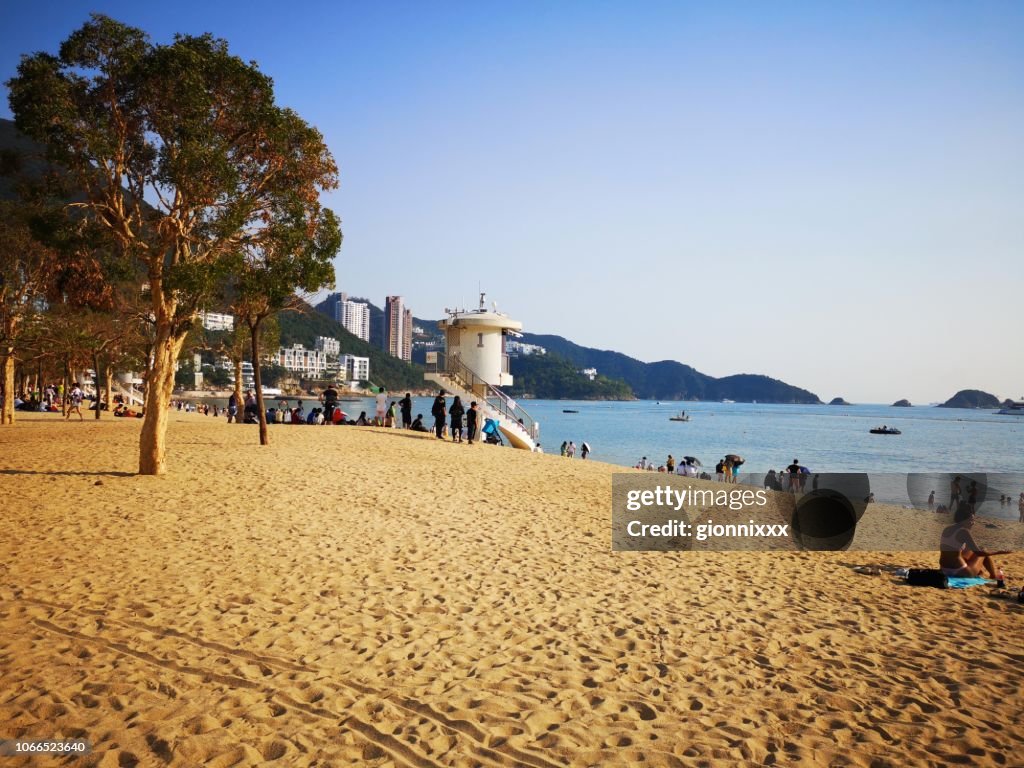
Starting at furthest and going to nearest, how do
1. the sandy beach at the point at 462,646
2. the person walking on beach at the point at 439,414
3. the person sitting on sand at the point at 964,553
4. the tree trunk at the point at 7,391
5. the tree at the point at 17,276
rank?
the tree trunk at the point at 7,391
the person walking on beach at the point at 439,414
the tree at the point at 17,276
the person sitting on sand at the point at 964,553
the sandy beach at the point at 462,646

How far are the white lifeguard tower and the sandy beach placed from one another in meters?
17.9

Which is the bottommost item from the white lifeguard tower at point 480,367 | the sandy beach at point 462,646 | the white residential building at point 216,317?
the sandy beach at point 462,646

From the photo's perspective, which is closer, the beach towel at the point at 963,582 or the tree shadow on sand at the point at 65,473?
the beach towel at the point at 963,582

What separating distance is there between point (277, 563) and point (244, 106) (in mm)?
9675

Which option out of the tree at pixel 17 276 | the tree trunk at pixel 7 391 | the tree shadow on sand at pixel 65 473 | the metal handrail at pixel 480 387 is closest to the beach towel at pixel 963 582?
the tree shadow on sand at pixel 65 473

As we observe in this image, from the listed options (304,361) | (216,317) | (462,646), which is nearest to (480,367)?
(462,646)

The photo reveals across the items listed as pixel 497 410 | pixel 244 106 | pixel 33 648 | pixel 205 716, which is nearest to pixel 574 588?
pixel 205 716

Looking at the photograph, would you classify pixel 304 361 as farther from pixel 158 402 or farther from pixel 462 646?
Answer: pixel 462 646

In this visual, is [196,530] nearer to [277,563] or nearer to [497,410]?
[277,563]

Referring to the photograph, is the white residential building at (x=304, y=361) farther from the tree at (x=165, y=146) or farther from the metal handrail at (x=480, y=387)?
the tree at (x=165, y=146)

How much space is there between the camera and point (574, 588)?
25.6 ft

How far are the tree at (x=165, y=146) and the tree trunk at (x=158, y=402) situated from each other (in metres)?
0.02

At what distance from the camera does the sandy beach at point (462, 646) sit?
168 inches

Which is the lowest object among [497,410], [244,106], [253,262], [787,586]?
[787,586]
